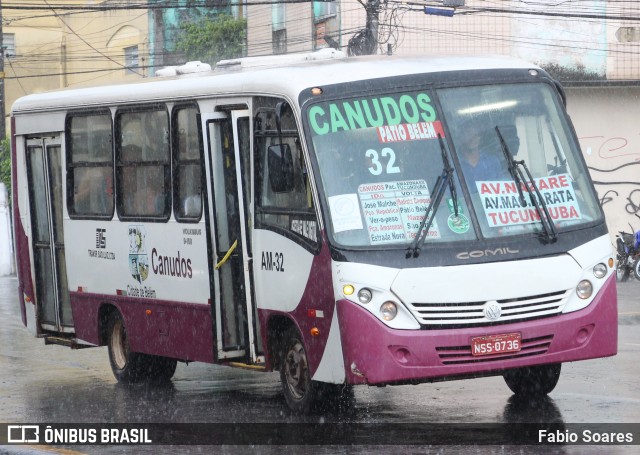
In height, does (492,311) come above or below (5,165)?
above

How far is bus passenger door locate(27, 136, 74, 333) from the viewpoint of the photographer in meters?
14.4

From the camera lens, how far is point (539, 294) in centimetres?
969

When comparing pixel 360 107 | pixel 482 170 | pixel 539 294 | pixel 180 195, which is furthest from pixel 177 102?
pixel 539 294

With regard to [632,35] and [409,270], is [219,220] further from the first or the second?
[632,35]

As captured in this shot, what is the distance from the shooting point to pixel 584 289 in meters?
9.93


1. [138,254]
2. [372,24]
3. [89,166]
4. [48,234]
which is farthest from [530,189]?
[372,24]

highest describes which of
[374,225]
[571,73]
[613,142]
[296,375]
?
[374,225]

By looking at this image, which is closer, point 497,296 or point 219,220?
point 497,296

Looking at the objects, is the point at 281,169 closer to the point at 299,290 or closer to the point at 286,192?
the point at 286,192

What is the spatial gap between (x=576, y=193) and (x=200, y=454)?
341 cm

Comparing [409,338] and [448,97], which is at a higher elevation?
[448,97]

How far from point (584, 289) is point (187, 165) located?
372 centimetres

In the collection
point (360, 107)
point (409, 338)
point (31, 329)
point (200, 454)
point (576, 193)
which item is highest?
point (360, 107)

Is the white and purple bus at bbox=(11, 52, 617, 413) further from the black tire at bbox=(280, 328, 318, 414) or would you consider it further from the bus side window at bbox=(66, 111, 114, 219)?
the bus side window at bbox=(66, 111, 114, 219)
